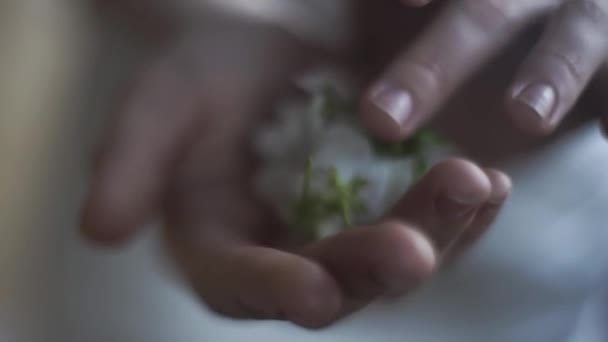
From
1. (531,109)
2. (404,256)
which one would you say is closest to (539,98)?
(531,109)

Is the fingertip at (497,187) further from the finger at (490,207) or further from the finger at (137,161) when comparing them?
the finger at (137,161)

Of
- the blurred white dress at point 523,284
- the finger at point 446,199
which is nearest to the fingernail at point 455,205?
the finger at point 446,199

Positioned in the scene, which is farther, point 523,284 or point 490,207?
point 523,284

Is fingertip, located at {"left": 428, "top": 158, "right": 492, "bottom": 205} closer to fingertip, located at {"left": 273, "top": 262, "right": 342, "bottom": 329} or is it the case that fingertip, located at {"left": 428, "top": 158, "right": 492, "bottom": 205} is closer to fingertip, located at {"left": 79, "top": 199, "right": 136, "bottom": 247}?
fingertip, located at {"left": 273, "top": 262, "right": 342, "bottom": 329}

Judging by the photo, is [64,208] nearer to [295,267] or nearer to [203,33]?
[203,33]

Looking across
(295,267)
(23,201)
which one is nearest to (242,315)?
(295,267)

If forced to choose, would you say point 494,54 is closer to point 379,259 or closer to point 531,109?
point 531,109

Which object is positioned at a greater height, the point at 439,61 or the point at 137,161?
the point at 439,61
